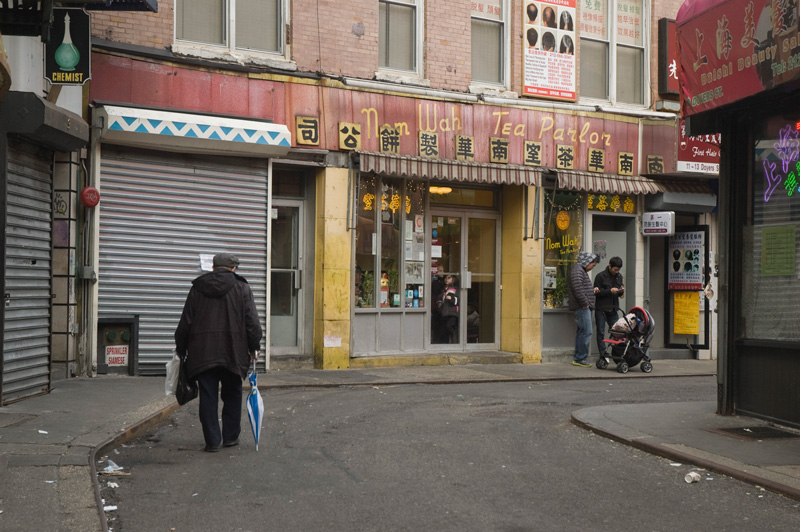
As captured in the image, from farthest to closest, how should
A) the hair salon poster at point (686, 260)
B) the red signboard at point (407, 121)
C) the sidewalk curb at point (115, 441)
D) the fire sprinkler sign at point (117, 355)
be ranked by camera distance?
the hair salon poster at point (686, 260) → the red signboard at point (407, 121) → the fire sprinkler sign at point (117, 355) → the sidewalk curb at point (115, 441)

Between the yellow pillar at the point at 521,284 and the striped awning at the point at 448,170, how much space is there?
0.74 meters

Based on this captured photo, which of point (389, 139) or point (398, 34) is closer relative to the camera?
point (389, 139)

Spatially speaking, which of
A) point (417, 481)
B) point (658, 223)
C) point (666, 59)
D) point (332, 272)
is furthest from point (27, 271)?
point (666, 59)

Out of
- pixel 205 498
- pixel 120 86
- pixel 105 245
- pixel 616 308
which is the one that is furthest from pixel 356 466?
pixel 616 308

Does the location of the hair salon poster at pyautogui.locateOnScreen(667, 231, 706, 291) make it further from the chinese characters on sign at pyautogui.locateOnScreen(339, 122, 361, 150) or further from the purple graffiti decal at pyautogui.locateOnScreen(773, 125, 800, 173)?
the purple graffiti decal at pyautogui.locateOnScreen(773, 125, 800, 173)

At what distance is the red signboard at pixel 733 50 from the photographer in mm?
7977

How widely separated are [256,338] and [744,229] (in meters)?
5.14

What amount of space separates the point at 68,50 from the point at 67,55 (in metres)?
0.08

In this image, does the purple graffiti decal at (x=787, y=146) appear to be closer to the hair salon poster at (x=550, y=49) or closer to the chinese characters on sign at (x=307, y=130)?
the chinese characters on sign at (x=307, y=130)

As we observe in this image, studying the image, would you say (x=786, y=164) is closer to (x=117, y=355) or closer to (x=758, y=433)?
(x=758, y=433)

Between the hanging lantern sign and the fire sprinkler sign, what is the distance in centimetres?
207

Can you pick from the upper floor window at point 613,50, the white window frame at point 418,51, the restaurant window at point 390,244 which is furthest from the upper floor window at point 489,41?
the restaurant window at point 390,244

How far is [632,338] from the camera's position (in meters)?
15.3

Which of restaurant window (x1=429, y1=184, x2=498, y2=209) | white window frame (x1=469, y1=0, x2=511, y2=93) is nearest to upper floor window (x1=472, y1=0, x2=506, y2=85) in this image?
white window frame (x1=469, y1=0, x2=511, y2=93)
